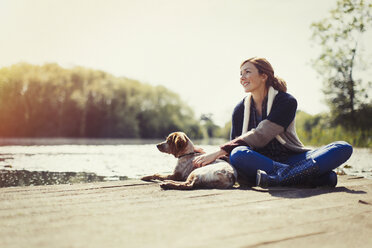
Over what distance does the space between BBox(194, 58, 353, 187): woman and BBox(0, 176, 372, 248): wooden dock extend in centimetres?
35

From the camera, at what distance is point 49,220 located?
72.5 inches

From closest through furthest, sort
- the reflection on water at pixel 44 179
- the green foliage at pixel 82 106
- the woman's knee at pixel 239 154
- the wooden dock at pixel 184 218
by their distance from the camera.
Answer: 1. the wooden dock at pixel 184 218
2. the woman's knee at pixel 239 154
3. the reflection on water at pixel 44 179
4. the green foliage at pixel 82 106

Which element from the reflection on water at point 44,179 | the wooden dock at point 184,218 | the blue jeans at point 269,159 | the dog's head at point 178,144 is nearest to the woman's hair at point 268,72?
the blue jeans at point 269,159

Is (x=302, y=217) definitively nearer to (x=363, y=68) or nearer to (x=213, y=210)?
(x=213, y=210)

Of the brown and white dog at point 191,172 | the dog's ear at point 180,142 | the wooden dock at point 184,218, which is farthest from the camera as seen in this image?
the dog's ear at point 180,142

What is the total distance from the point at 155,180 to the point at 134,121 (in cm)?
3190

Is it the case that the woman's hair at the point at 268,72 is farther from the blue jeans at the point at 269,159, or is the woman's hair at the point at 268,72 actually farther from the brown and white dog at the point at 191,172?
the brown and white dog at the point at 191,172

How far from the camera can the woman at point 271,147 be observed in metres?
3.24

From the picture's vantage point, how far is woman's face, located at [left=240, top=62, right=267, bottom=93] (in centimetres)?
361

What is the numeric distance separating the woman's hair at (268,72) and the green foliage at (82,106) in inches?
1134

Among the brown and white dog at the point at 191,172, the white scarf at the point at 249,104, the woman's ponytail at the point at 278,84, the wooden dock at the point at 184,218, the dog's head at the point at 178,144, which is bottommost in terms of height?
the wooden dock at the point at 184,218

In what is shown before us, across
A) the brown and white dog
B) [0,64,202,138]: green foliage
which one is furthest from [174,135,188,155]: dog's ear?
[0,64,202,138]: green foliage

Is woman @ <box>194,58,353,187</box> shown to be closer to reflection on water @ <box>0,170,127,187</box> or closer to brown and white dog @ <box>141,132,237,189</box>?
brown and white dog @ <box>141,132,237,189</box>

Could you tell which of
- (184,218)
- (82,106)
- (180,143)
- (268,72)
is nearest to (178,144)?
(180,143)
